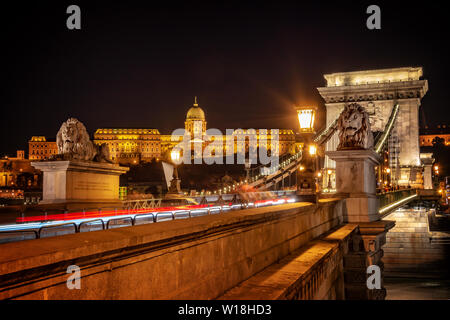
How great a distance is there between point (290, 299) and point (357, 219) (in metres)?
10.1

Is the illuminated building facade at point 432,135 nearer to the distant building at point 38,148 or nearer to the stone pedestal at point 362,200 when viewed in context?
the distant building at point 38,148

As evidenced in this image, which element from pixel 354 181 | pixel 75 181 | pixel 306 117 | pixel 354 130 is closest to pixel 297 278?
pixel 306 117

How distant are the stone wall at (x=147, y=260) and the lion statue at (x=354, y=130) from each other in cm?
834

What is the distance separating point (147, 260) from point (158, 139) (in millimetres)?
183630

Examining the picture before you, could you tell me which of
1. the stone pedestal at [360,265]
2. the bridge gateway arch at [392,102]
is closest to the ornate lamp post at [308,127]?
the stone pedestal at [360,265]

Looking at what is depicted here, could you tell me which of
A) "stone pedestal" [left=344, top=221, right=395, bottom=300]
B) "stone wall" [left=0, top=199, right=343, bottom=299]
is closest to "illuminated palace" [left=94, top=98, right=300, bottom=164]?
"stone pedestal" [left=344, top=221, right=395, bottom=300]

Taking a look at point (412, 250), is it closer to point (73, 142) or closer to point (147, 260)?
point (73, 142)

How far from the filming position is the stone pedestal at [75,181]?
16328 millimetres

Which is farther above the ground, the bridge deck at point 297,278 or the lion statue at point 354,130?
the lion statue at point 354,130

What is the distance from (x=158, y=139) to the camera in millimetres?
186125
